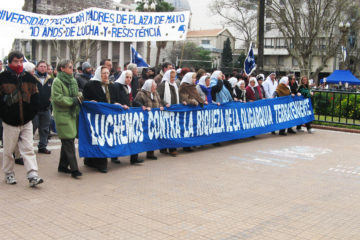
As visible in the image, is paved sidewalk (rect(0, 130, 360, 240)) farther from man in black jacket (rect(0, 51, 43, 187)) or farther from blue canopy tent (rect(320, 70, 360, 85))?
blue canopy tent (rect(320, 70, 360, 85))

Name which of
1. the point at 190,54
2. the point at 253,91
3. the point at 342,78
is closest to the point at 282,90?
the point at 253,91

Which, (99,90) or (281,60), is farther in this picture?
(281,60)

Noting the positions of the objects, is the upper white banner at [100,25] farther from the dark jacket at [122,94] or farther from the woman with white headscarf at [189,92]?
the dark jacket at [122,94]

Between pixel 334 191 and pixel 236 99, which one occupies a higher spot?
pixel 236 99

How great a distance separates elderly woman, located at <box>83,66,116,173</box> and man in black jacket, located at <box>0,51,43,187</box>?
1285mm

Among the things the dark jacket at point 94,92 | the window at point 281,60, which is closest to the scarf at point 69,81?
the dark jacket at point 94,92

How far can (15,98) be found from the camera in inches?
245

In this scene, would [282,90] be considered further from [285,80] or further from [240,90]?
[240,90]

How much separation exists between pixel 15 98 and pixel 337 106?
43.6ft

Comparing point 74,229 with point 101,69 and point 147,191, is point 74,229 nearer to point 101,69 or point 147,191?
point 147,191

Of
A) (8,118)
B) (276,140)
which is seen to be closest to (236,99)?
(276,140)

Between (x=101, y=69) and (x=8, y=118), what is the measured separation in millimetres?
1903

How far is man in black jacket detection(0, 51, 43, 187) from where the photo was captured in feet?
20.3

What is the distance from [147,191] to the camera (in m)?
6.30
